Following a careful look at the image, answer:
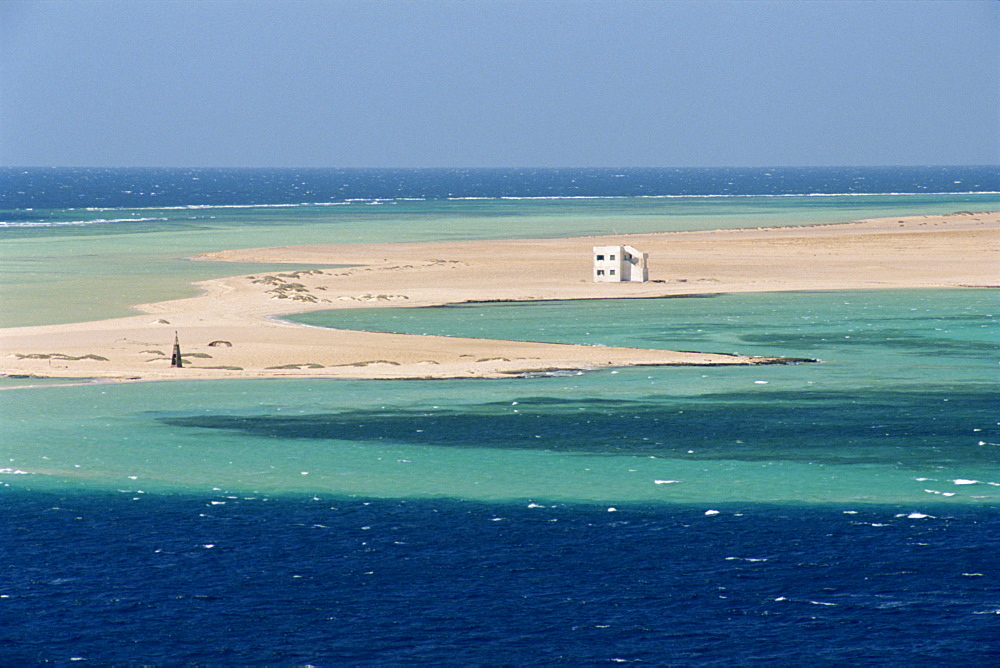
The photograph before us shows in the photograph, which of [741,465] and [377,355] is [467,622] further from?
[377,355]

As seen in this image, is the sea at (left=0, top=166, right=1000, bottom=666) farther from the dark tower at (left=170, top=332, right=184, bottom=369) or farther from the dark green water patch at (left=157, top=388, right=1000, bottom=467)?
the dark tower at (left=170, top=332, right=184, bottom=369)

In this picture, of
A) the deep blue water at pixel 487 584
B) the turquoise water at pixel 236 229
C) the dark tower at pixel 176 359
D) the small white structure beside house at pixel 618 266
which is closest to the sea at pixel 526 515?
the deep blue water at pixel 487 584

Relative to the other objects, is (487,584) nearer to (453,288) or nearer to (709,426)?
(709,426)

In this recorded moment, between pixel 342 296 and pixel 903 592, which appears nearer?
pixel 903 592

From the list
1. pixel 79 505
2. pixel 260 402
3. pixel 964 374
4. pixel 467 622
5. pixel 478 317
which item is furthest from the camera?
pixel 478 317

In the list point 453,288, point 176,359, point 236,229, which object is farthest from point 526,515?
point 236,229

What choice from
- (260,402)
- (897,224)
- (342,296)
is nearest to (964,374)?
(260,402)
